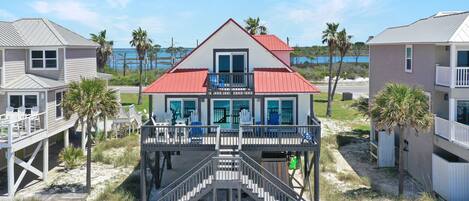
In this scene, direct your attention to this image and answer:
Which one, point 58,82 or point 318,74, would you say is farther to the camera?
point 318,74

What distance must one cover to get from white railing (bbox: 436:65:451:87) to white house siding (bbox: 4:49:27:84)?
22.4m

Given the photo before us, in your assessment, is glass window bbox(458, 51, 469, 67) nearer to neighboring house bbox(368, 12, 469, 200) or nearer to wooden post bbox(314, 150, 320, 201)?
neighboring house bbox(368, 12, 469, 200)

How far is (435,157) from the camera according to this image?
24.2 metres

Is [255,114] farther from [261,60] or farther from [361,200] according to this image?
[361,200]

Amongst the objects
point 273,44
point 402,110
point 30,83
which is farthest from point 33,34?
point 402,110

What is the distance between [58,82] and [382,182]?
61.7ft

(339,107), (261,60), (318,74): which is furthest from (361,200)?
(318,74)

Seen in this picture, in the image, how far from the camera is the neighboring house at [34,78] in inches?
1037

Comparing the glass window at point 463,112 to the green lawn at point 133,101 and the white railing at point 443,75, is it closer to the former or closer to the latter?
the white railing at point 443,75

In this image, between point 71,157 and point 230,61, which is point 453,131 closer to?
point 230,61

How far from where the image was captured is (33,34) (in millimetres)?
29875

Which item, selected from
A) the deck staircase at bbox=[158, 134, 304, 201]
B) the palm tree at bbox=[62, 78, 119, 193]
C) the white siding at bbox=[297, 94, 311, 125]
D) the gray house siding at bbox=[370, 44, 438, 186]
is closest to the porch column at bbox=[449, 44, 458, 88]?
the gray house siding at bbox=[370, 44, 438, 186]

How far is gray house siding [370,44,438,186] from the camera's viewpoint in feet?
84.5

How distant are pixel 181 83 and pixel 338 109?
101 ft
